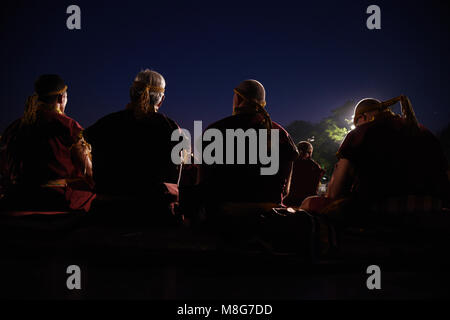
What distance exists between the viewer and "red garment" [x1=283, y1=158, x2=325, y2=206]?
5.64 metres

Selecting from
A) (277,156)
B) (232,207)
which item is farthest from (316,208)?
(232,207)

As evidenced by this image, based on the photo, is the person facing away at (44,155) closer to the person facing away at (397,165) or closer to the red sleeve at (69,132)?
the red sleeve at (69,132)

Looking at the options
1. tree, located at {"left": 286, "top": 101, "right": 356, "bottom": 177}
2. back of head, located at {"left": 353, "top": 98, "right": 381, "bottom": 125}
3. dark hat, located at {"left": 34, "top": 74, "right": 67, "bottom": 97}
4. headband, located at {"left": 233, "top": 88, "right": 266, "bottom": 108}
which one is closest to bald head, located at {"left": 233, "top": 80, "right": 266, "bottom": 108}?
headband, located at {"left": 233, "top": 88, "right": 266, "bottom": 108}

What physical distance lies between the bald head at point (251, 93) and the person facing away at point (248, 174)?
0.06 meters

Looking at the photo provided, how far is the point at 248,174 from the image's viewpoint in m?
2.42

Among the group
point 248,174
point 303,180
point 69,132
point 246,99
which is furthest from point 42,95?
point 303,180

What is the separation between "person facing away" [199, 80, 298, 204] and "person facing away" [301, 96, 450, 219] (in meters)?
0.60

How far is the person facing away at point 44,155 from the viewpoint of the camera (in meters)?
2.65

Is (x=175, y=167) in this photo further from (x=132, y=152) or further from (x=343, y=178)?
(x=343, y=178)

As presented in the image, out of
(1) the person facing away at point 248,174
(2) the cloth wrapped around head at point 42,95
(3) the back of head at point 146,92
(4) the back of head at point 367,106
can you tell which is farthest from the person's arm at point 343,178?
(2) the cloth wrapped around head at point 42,95

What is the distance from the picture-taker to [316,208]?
2650 mm
